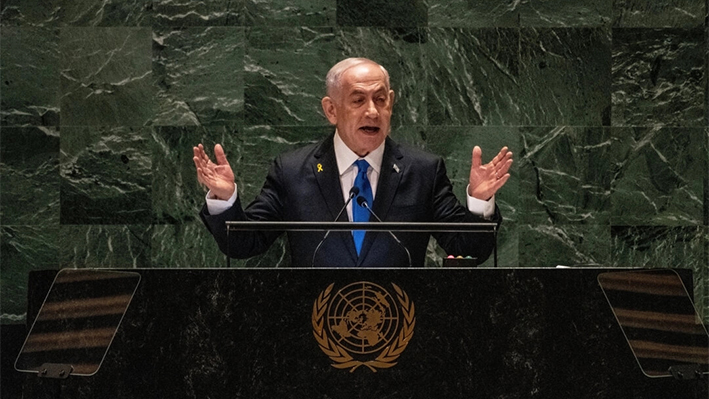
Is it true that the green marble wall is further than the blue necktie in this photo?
Yes

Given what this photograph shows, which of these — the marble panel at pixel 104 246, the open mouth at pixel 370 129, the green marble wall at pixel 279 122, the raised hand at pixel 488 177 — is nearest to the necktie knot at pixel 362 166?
the open mouth at pixel 370 129

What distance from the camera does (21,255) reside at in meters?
5.27

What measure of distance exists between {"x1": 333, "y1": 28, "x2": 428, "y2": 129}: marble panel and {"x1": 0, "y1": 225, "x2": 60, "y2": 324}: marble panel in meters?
1.91

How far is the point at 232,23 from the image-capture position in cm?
529

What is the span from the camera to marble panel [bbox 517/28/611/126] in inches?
210

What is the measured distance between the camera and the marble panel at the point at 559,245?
17.4 ft

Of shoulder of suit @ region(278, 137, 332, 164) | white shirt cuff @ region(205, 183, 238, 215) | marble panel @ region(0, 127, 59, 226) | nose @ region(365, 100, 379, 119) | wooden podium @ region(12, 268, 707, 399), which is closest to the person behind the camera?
wooden podium @ region(12, 268, 707, 399)

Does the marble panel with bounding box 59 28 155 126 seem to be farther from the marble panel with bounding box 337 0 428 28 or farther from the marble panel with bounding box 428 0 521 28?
the marble panel with bounding box 428 0 521 28

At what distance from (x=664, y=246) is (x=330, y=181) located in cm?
214

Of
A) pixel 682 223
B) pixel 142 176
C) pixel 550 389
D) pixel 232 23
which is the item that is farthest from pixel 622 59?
pixel 550 389

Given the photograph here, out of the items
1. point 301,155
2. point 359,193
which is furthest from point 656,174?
point 301,155

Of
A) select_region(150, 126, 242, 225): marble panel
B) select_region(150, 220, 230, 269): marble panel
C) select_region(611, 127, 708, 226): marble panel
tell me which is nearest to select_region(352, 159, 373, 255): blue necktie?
select_region(150, 126, 242, 225): marble panel

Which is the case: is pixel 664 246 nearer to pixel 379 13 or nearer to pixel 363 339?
pixel 379 13

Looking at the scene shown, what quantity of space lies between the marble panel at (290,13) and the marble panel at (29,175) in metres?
1.26
